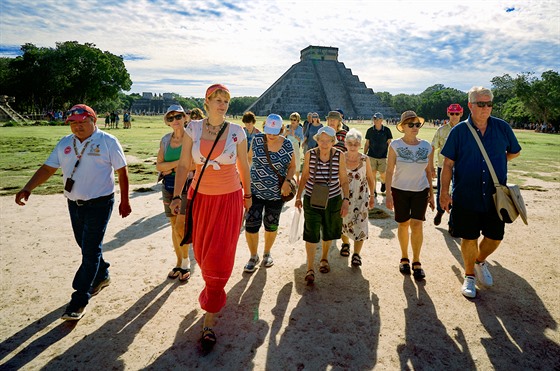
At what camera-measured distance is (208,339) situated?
272cm

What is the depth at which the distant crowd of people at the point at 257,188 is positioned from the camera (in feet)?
9.55

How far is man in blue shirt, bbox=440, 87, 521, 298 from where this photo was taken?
11.6 ft

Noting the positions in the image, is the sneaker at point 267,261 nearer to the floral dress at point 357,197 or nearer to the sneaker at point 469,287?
the floral dress at point 357,197

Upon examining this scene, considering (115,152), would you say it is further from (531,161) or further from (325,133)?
(531,161)

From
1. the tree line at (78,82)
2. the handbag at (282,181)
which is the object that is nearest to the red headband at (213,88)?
the handbag at (282,181)

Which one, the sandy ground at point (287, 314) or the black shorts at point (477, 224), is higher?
the black shorts at point (477, 224)

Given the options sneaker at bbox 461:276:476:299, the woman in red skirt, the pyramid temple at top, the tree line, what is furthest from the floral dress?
the pyramid temple at top

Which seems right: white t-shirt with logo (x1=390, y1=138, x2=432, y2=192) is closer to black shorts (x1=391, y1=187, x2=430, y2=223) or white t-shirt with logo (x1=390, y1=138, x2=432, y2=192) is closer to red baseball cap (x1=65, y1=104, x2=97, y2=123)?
black shorts (x1=391, y1=187, x2=430, y2=223)

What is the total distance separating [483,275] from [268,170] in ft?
9.18

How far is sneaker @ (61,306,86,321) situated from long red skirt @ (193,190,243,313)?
1152 mm

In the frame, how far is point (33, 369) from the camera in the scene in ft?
7.99

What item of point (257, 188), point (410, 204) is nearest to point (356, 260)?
point (410, 204)

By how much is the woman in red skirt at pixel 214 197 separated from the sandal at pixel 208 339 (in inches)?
0.5

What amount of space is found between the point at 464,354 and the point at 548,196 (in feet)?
24.1
